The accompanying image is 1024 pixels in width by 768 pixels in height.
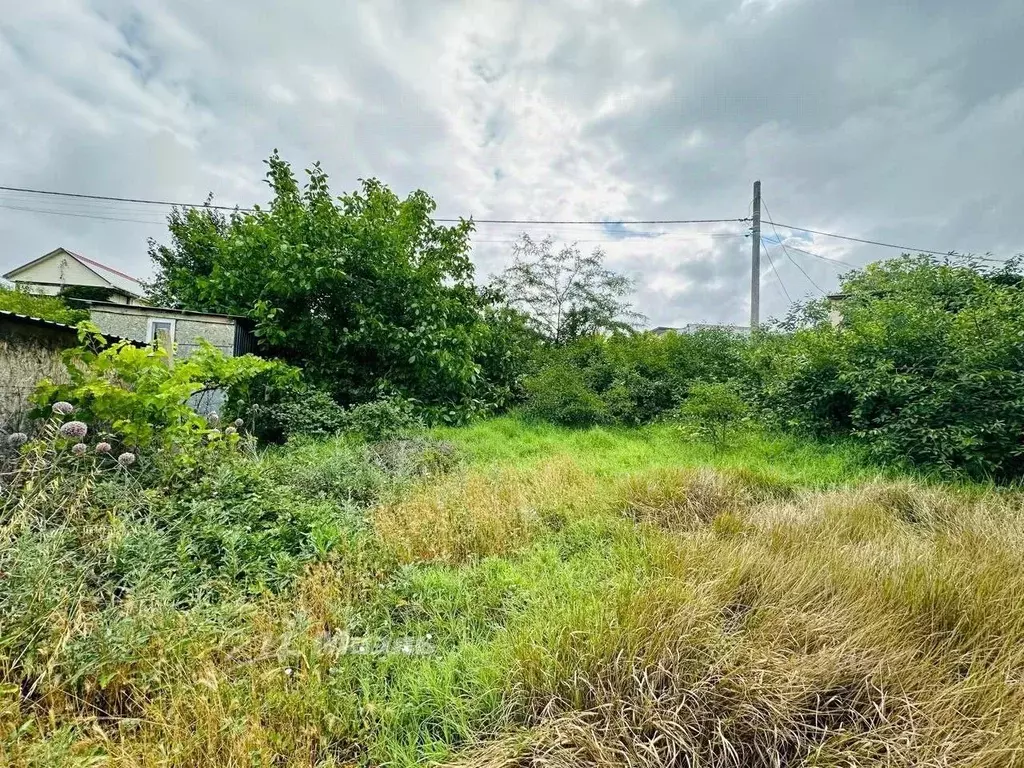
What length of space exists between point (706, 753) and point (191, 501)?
3.01m

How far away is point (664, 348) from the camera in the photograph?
327 inches

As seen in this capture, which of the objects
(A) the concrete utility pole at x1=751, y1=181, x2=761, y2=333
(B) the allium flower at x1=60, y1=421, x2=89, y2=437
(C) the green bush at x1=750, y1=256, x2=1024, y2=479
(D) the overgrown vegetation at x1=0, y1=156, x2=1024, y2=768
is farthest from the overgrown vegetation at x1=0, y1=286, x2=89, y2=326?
(A) the concrete utility pole at x1=751, y1=181, x2=761, y2=333

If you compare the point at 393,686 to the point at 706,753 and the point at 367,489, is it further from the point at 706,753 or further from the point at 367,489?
the point at 367,489

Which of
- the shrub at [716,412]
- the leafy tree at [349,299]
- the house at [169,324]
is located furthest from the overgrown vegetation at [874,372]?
the house at [169,324]

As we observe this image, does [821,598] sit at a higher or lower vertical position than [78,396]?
lower

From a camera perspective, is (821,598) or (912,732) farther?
(821,598)

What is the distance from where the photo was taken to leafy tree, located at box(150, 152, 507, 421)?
22.7 ft

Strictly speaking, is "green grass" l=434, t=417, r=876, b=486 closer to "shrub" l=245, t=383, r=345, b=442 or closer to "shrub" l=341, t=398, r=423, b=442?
"shrub" l=341, t=398, r=423, b=442

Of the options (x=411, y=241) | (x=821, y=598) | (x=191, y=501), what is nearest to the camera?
(x=821, y=598)

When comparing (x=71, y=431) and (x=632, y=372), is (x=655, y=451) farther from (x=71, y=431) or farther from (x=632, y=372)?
(x=71, y=431)

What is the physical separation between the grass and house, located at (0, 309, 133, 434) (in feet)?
5.26

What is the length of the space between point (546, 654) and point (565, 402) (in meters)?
5.72

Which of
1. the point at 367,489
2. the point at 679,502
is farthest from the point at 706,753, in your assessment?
the point at 367,489

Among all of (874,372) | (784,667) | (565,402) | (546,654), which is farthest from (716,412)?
(546,654)
